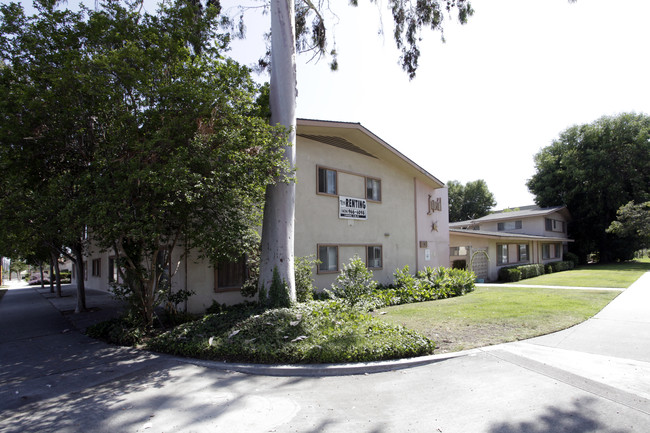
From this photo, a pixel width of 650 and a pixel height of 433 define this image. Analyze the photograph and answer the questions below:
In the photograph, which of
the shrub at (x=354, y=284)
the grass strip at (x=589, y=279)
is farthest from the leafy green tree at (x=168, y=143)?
the grass strip at (x=589, y=279)

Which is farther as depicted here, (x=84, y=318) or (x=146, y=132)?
(x=84, y=318)

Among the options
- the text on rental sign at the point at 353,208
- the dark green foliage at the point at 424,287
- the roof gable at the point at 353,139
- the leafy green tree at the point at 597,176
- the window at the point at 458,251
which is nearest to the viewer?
the dark green foliage at the point at 424,287

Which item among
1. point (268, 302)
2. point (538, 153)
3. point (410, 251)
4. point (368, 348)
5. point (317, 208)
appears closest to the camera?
point (368, 348)

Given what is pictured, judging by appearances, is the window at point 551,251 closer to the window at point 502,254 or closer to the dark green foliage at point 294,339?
the window at point 502,254

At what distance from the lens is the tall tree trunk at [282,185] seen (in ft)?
29.0

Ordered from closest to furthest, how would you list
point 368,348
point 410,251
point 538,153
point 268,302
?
point 368,348
point 268,302
point 410,251
point 538,153

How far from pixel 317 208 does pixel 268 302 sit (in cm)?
550

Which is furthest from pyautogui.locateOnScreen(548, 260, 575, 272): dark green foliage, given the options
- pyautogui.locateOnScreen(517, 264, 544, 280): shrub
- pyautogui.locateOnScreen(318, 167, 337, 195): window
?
pyautogui.locateOnScreen(318, 167, 337, 195): window

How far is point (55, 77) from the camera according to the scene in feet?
21.2

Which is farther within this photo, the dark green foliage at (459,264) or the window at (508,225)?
the window at (508,225)

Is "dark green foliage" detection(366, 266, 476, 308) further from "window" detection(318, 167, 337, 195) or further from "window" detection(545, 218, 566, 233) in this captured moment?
"window" detection(545, 218, 566, 233)

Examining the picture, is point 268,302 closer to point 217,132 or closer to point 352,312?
point 352,312

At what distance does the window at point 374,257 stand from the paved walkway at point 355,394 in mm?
8807

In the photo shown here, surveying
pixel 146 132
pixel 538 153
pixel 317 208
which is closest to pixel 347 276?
pixel 317 208
